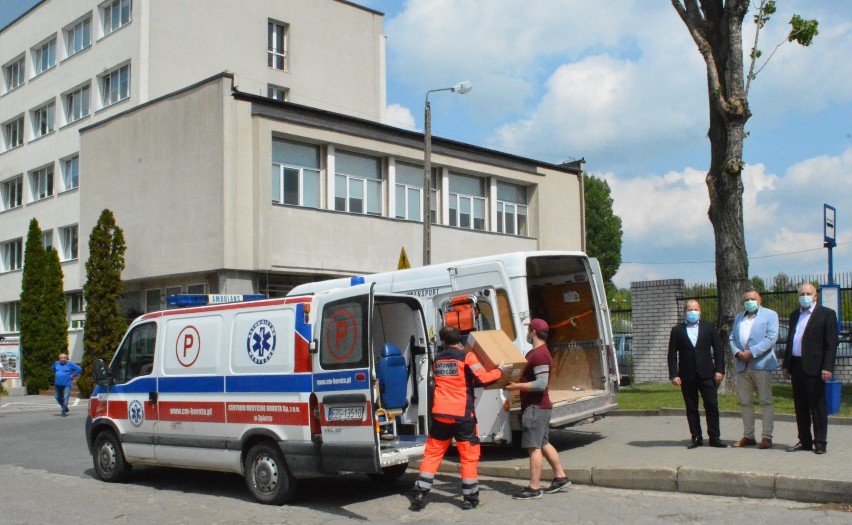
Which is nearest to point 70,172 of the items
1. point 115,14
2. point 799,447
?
point 115,14

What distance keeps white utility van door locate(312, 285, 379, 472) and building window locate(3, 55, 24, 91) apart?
128 feet

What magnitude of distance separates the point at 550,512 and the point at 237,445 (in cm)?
355

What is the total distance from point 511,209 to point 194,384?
25.4 m

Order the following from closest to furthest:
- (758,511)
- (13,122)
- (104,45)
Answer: (758,511) < (104,45) < (13,122)

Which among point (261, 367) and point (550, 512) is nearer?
point (550, 512)

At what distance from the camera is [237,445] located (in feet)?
32.2

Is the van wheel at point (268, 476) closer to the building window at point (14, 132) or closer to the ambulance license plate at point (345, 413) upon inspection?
the ambulance license plate at point (345, 413)

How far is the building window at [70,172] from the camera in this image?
37062mm

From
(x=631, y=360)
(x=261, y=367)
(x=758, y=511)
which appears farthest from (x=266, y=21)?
(x=758, y=511)

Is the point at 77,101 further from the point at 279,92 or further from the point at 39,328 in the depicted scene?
the point at 39,328

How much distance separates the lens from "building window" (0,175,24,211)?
1608 inches

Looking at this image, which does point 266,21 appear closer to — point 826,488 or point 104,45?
point 104,45

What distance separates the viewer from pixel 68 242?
36.9 metres

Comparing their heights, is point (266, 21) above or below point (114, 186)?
above
